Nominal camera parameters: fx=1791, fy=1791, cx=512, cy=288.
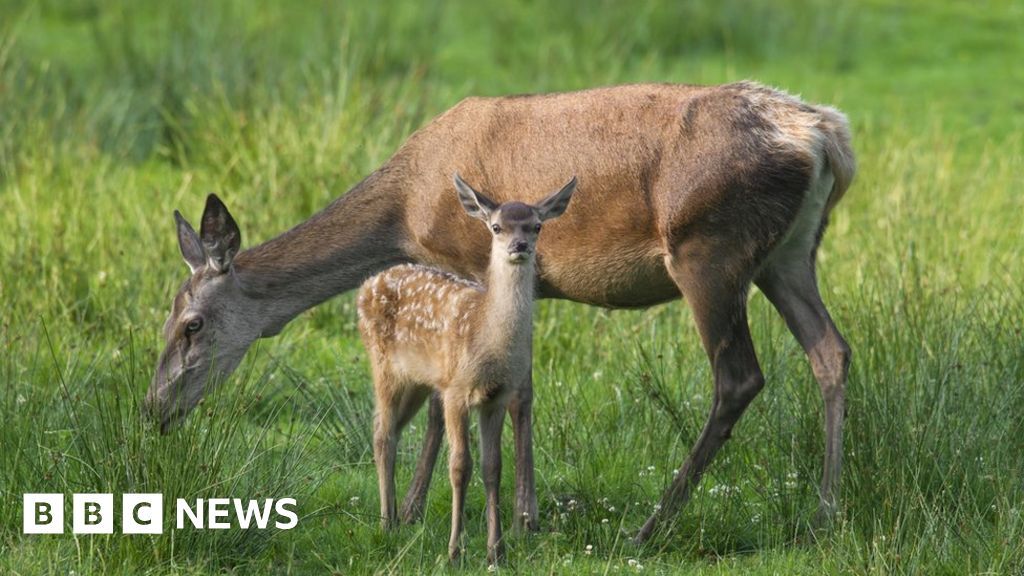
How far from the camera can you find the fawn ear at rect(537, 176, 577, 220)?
248 inches

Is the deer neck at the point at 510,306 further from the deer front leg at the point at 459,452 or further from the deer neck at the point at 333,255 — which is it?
the deer neck at the point at 333,255

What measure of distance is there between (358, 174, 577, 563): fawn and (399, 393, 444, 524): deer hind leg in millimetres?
76

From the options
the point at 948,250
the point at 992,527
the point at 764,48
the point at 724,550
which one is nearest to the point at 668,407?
the point at 724,550

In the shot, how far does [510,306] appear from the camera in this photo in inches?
245

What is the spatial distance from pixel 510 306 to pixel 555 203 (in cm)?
42

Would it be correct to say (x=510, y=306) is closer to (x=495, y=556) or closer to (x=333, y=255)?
Result: (x=495, y=556)

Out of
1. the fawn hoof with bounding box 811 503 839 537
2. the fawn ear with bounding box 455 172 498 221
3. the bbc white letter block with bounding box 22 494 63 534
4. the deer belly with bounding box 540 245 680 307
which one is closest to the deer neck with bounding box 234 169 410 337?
the deer belly with bounding box 540 245 680 307

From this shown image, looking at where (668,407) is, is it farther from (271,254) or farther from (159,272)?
(159,272)

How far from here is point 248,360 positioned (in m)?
7.92

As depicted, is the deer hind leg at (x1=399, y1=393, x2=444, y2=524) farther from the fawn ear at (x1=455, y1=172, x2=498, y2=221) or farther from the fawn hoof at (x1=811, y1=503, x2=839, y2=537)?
the fawn hoof at (x1=811, y1=503, x2=839, y2=537)

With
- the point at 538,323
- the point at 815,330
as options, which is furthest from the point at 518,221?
the point at 538,323

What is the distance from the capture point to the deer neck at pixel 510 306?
623cm

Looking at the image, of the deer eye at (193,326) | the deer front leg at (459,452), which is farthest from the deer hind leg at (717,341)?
the deer eye at (193,326)

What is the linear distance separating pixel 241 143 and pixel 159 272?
6.08 feet
